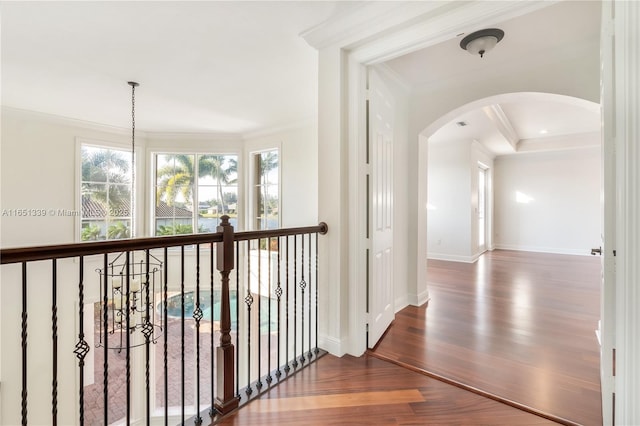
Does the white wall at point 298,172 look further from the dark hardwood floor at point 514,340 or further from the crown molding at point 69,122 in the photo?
the crown molding at point 69,122

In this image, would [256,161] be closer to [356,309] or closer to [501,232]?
[356,309]

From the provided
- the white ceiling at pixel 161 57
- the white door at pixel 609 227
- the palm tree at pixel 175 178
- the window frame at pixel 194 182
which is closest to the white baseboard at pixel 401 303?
the white door at pixel 609 227

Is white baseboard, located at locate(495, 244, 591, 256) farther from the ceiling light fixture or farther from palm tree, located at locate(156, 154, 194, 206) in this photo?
palm tree, located at locate(156, 154, 194, 206)

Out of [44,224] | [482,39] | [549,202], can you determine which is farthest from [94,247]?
[549,202]

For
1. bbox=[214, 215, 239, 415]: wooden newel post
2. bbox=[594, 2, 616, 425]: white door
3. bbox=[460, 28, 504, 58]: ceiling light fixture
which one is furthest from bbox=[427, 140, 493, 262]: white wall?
bbox=[214, 215, 239, 415]: wooden newel post

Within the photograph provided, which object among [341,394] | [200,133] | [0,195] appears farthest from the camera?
[200,133]

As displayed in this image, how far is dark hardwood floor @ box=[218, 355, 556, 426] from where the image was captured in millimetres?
1680

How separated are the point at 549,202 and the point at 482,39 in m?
6.88

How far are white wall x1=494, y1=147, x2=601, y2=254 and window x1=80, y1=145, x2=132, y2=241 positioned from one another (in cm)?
880

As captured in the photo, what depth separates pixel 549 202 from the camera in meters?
7.50

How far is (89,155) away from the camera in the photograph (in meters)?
4.96

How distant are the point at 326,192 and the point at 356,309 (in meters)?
0.96

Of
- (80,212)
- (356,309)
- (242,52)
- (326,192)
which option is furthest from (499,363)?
(80,212)

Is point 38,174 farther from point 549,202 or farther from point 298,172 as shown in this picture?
point 549,202
